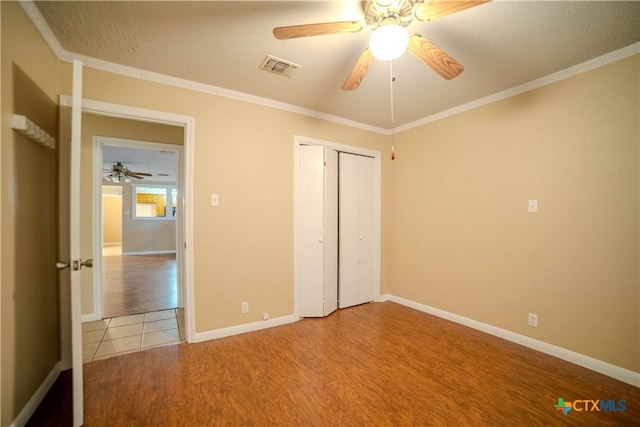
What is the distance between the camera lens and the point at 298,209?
302 cm

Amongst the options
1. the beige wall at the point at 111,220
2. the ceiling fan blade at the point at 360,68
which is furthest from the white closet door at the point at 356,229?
the beige wall at the point at 111,220

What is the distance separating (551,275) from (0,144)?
148 inches

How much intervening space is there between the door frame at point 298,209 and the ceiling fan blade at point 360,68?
4.00 feet

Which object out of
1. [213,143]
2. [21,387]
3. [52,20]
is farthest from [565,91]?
[21,387]

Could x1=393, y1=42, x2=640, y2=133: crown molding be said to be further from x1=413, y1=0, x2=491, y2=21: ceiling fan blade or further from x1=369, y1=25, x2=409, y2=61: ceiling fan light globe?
x1=369, y1=25, x2=409, y2=61: ceiling fan light globe

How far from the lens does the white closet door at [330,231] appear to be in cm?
314

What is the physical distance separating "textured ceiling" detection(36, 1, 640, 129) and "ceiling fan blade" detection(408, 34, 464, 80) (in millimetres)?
287

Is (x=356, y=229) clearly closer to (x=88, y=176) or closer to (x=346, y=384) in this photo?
(x=346, y=384)

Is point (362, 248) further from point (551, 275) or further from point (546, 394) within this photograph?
point (546, 394)

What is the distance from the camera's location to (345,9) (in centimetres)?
157

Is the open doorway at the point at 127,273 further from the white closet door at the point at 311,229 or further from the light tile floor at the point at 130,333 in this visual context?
the white closet door at the point at 311,229

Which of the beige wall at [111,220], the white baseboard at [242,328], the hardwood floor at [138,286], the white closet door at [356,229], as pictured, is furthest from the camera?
the beige wall at [111,220]

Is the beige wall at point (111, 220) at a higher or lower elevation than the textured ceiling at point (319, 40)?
lower

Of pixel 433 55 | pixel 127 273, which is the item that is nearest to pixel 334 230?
pixel 433 55
